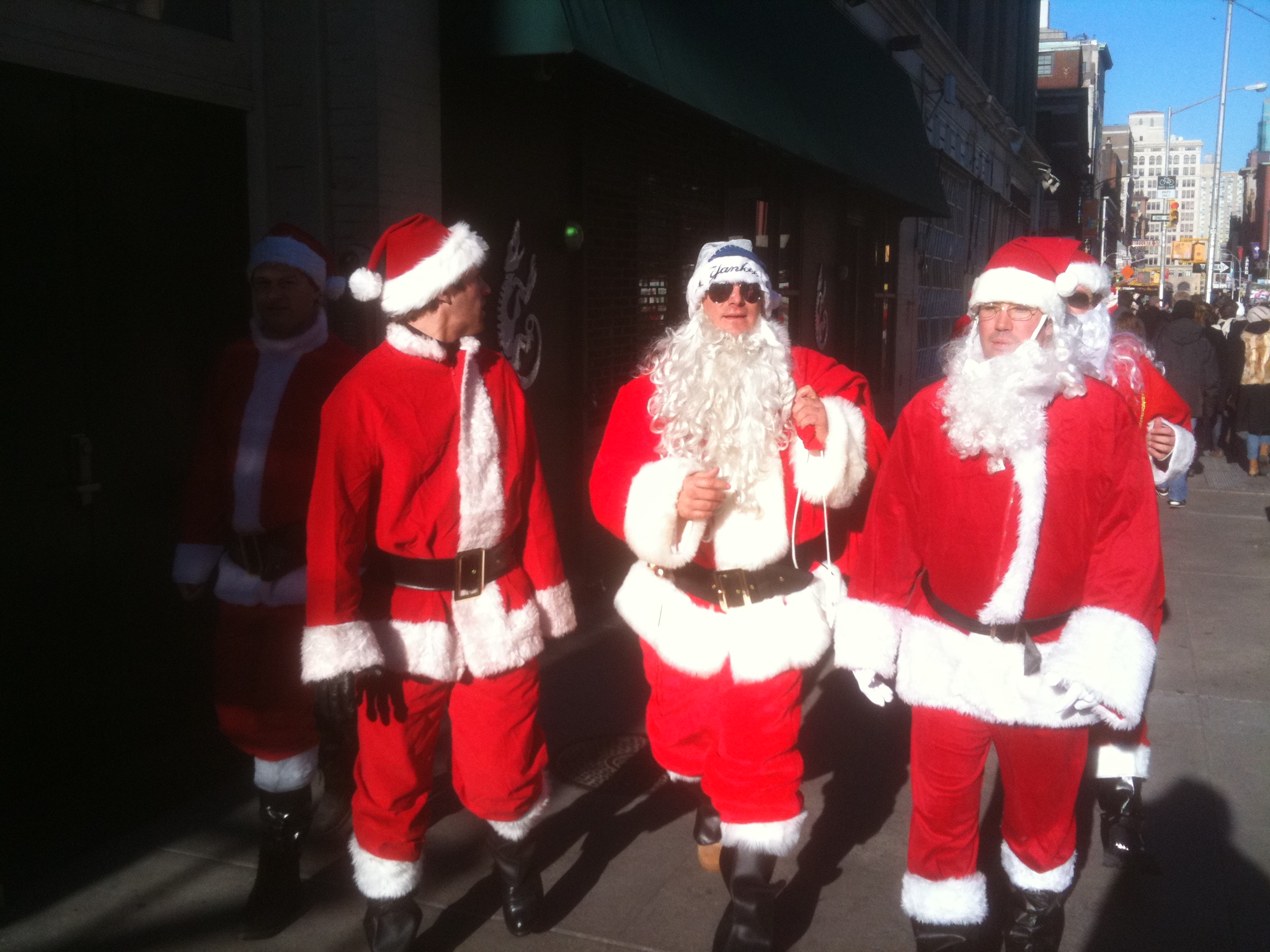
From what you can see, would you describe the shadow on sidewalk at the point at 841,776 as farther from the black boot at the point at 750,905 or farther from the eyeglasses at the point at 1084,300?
the eyeglasses at the point at 1084,300

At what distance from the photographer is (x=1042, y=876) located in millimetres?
2971

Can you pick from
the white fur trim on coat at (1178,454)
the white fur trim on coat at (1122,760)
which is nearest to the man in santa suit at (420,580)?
the white fur trim on coat at (1122,760)

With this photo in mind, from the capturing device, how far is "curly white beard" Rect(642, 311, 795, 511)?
10.5 feet

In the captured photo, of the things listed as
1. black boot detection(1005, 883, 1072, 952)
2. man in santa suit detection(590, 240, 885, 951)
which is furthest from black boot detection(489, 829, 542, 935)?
black boot detection(1005, 883, 1072, 952)

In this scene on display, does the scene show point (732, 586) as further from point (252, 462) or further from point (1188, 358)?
point (1188, 358)

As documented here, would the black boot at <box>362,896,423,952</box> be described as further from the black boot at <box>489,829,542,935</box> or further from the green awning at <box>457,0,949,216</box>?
the green awning at <box>457,0,949,216</box>

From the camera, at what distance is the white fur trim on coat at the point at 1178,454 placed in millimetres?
3889

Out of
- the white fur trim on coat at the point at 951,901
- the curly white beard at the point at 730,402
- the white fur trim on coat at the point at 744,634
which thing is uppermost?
the curly white beard at the point at 730,402

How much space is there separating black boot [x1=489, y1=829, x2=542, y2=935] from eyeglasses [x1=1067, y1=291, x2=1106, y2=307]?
2.65 metres

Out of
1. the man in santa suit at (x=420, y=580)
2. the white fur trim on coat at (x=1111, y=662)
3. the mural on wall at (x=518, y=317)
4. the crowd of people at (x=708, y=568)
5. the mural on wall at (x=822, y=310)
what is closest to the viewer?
the white fur trim on coat at (x=1111, y=662)

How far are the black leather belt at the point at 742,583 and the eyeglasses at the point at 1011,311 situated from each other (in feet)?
2.94

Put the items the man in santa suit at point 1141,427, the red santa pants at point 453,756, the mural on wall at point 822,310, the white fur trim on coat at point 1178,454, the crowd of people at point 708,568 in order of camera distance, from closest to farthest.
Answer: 1. the crowd of people at point 708,568
2. the red santa pants at point 453,756
3. the man in santa suit at point 1141,427
4. the white fur trim on coat at point 1178,454
5. the mural on wall at point 822,310

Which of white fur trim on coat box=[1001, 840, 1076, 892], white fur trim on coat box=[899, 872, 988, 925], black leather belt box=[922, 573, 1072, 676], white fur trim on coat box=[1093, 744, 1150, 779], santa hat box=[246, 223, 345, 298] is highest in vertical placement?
santa hat box=[246, 223, 345, 298]

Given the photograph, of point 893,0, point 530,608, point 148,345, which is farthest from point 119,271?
point 893,0
